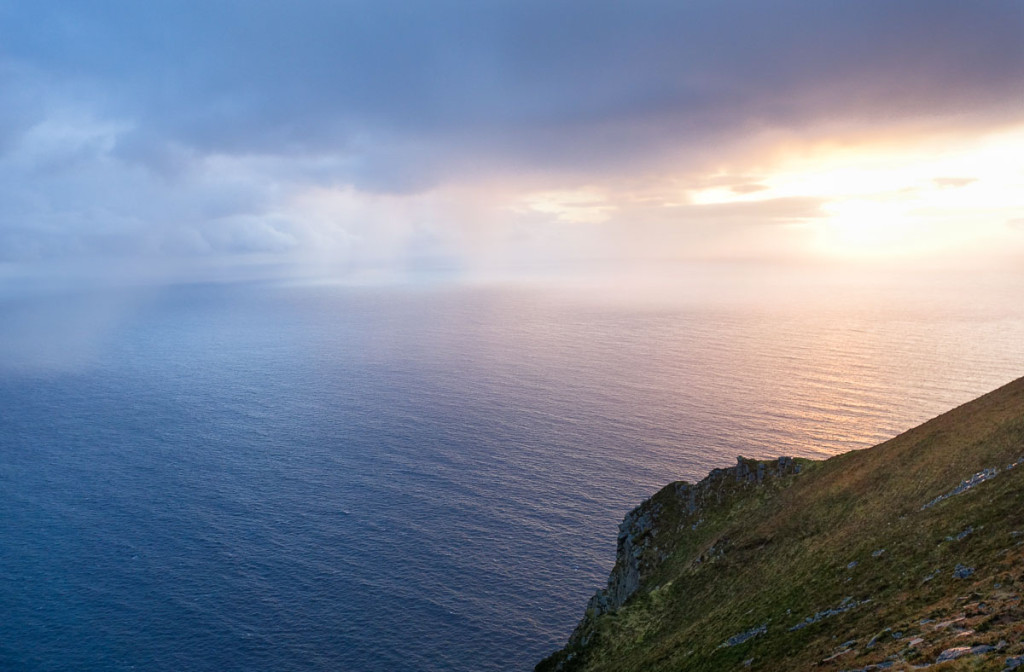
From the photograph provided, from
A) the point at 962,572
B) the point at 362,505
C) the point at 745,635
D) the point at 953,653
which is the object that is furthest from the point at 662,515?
the point at 362,505

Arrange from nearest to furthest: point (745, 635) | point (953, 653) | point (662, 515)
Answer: point (953, 653) < point (745, 635) < point (662, 515)

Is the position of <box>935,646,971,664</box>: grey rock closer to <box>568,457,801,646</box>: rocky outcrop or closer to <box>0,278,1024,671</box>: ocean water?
<box>568,457,801,646</box>: rocky outcrop

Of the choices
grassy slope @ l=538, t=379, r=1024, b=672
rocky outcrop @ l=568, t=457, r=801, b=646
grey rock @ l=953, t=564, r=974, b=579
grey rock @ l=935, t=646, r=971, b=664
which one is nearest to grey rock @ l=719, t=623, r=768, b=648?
grassy slope @ l=538, t=379, r=1024, b=672

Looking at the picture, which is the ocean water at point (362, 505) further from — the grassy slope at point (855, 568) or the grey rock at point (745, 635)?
the grey rock at point (745, 635)

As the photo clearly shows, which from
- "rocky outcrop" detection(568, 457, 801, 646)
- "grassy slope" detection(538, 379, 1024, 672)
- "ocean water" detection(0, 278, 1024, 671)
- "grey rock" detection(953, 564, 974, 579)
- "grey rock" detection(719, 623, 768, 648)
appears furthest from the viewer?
"ocean water" detection(0, 278, 1024, 671)

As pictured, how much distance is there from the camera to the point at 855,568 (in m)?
35.8

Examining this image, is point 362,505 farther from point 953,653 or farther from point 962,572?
point 953,653

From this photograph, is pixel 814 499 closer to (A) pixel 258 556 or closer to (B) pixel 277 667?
(B) pixel 277 667

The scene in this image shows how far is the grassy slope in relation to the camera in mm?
25344

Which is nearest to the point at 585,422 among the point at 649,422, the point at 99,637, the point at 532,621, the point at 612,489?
the point at 649,422

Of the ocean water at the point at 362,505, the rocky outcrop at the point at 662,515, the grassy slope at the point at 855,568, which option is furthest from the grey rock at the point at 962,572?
the ocean water at the point at 362,505

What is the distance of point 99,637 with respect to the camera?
90312mm

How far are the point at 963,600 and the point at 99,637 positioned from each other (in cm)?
10821

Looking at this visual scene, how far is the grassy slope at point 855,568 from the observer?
83.1ft
